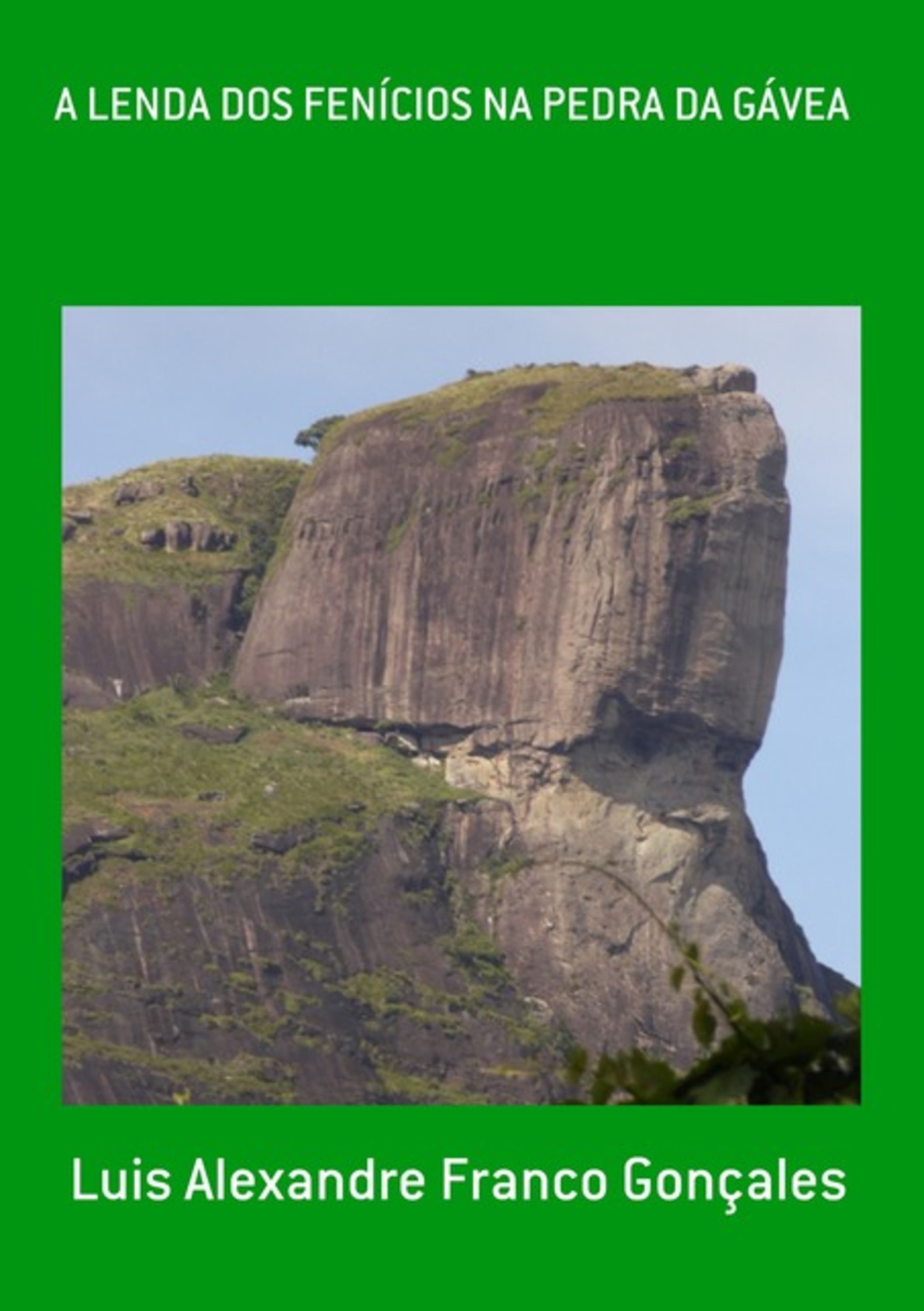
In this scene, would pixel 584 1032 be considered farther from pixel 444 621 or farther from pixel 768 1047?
pixel 768 1047

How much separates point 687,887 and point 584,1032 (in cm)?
502

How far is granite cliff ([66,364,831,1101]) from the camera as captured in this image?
97.8m

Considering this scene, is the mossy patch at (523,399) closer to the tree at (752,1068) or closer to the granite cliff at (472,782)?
the granite cliff at (472,782)

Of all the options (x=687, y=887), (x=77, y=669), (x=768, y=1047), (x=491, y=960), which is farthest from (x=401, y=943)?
(x=768, y=1047)

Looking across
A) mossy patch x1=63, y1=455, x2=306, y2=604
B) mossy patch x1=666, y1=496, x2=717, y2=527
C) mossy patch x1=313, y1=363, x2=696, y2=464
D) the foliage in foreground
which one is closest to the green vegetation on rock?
mossy patch x1=63, y1=455, x2=306, y2=604

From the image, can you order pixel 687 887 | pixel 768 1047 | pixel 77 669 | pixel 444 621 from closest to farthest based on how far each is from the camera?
pixel 768 1047
pixel 687 887
pixel 444 621
pixel 77 669

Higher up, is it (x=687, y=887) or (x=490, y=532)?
(x=490, y=532)

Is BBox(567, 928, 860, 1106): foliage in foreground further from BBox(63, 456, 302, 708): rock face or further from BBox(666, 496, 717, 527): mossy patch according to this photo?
BBox(63, 456, 302, 708): rock face

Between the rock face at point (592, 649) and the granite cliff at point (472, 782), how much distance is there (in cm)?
9

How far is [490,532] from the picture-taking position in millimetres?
107125

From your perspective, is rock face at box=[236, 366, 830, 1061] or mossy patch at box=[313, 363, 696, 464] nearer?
rock face at box=[236, 366, 830, 1061]

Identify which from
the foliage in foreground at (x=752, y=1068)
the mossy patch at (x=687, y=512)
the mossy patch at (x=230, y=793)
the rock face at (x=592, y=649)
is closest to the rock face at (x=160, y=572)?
the mossy patch at (x=230, y=793)

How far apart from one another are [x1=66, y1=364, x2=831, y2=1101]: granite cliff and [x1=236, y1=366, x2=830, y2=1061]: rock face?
0.09 metres

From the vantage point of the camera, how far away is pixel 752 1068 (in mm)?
9367
